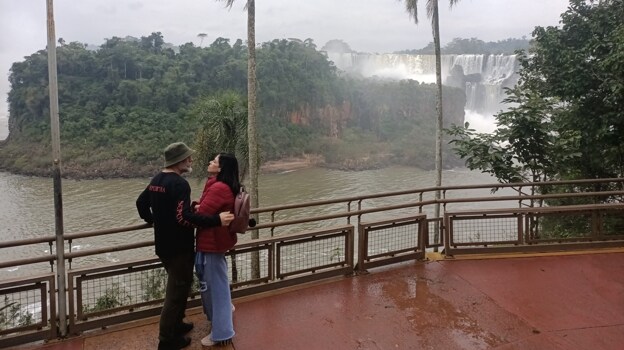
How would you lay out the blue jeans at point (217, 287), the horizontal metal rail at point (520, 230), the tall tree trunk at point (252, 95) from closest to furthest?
the blue jeans at point (217, 287) < the horizontal metal rail at point (520, 230) < the tall tree trunk at point (252, 95)

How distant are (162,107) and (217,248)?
185ft

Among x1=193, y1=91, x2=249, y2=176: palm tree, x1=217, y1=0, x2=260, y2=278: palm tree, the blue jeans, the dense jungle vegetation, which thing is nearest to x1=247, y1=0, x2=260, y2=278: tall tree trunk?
x1=217, y1=0, x2=260, y2=278: palm tree

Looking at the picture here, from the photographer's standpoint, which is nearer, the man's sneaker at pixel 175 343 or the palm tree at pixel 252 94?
the man's sneaker at pixel 175 343

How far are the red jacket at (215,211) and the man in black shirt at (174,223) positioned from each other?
0.08 m

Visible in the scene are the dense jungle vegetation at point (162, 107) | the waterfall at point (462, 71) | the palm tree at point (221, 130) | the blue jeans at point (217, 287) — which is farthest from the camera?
the waterfall at point (462, 71)

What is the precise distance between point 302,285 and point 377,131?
74323 mm

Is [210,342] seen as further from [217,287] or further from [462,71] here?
[462,71]

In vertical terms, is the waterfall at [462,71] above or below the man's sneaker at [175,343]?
above

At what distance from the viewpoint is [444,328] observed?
3.64 meters

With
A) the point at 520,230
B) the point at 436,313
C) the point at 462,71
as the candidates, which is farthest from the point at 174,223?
the point at 462,71

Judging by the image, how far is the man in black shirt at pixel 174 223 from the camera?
2.95 metres

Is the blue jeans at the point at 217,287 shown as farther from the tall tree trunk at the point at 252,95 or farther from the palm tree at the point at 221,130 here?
the palm tree at the point at 221,130

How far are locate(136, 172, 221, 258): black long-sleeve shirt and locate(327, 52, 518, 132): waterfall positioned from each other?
3903cm

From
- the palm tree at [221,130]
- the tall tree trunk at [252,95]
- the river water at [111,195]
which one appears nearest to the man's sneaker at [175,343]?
the tall tree trunk at [252,95]
